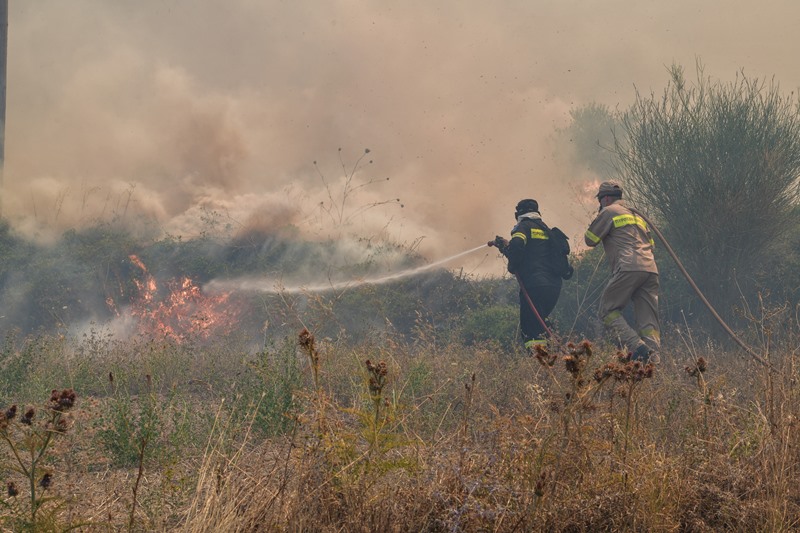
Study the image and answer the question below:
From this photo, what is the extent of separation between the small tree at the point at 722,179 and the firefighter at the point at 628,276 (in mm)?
2894

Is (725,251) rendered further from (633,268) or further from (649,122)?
(633,268)

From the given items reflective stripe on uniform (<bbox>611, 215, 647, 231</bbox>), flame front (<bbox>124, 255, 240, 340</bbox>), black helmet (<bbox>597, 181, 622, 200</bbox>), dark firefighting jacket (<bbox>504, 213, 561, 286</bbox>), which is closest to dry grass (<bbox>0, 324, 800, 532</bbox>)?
reflective stripe on uniform (<bbox>611, 215, 647, 231</bbox>)

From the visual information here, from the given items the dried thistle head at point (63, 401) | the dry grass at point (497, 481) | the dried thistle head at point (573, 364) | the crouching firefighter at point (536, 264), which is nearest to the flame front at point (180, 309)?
the crouching firefighter at point (536, 264)

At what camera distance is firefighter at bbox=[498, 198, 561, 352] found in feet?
27.5

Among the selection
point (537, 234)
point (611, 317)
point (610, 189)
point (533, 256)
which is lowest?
point (611, 317)

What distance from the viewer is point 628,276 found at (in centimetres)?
723

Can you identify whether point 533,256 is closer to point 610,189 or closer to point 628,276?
point 610,189

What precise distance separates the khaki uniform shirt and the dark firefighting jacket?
1.04 metres

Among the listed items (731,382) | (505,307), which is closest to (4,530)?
(731,382)

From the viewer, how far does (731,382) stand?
20.2 feet

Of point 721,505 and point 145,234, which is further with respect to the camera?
point 145,234

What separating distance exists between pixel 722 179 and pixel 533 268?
10.8ft

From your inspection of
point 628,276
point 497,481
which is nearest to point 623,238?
point 628,276

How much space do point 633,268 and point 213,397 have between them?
4293mm
